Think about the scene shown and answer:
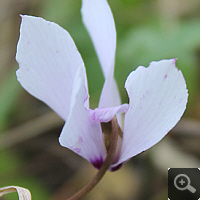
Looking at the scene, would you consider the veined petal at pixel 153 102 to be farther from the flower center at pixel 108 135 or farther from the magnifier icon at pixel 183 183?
the magnifier icon at pixel 183 183

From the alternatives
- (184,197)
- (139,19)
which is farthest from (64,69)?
(139,19)

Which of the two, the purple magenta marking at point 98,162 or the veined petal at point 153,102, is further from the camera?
the purple magenta marking at point 98,162

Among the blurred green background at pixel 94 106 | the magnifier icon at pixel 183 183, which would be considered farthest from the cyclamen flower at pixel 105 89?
the blurred green background at pixel 94 106

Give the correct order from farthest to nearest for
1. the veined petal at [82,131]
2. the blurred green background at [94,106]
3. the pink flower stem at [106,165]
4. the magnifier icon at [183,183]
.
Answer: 1. the blurred green background at [94,106]
2. the magnifier icon at [183,183]
3. the pink flower stem at [106,165]
4. the veined petal at [82,131]

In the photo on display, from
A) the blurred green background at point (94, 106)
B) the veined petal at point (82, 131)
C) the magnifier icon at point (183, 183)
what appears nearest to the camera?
the veined petal at point (82, 131)

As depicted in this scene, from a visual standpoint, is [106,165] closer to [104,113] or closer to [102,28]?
[104,113]

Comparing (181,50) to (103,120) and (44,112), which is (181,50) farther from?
(103,120)
